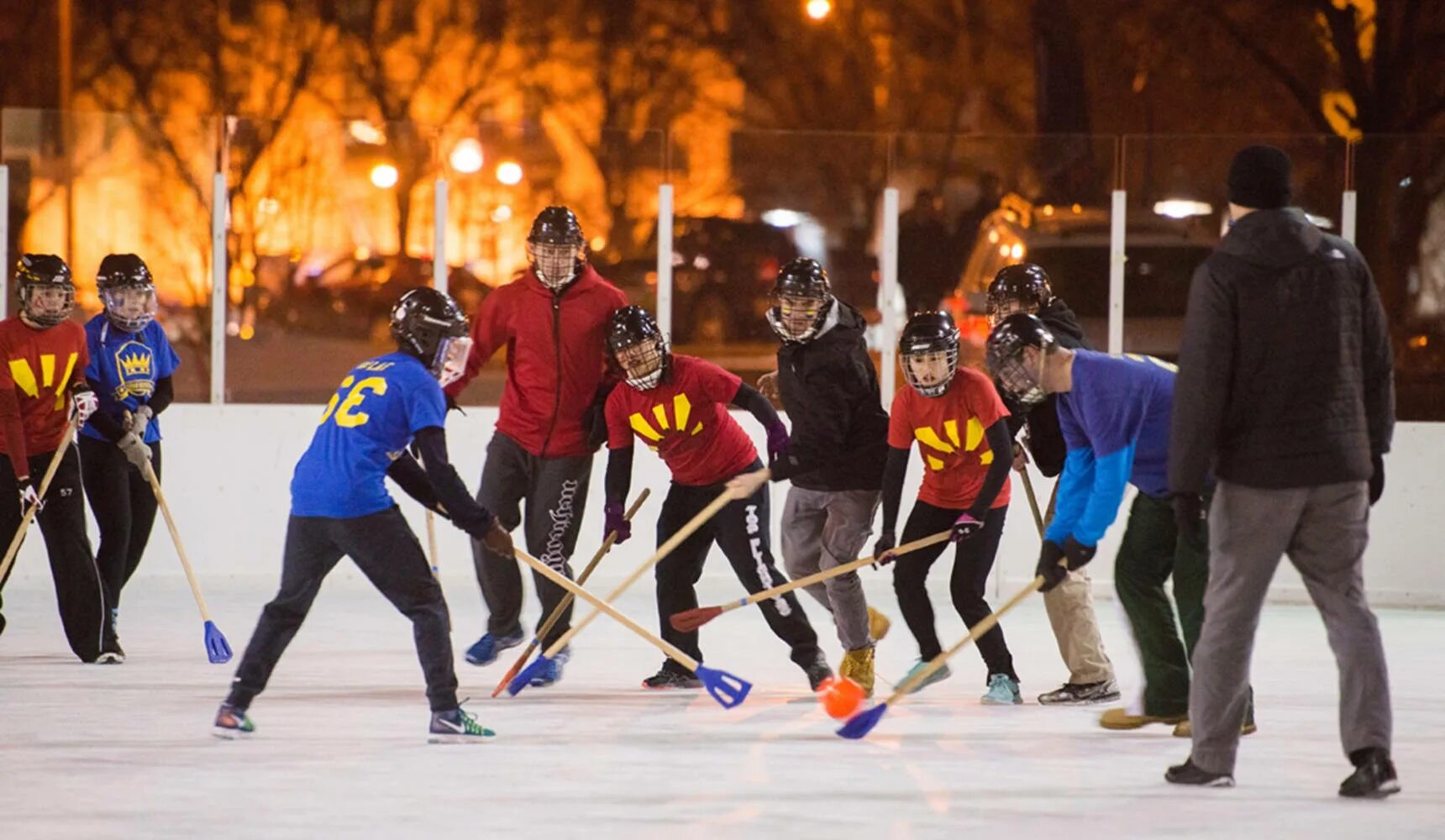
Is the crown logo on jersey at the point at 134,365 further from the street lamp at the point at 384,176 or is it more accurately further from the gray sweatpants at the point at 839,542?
the street lamp at the point at 384,176

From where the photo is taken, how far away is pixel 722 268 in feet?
33.1

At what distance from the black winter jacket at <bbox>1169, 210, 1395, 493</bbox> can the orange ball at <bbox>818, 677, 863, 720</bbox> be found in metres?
1.32

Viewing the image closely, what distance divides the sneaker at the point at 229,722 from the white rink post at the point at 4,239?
4689 mm

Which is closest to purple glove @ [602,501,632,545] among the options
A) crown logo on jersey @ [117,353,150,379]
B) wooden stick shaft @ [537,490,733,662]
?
wooden stick shaft @ [537,490,733,662]

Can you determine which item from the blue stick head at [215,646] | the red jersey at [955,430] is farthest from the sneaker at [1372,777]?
the blue stick head at [215,646]

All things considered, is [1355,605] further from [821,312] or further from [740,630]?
[740,630]

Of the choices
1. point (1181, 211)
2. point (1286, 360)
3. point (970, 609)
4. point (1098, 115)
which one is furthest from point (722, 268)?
point (1098, 115)

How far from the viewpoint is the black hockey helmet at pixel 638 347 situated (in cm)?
625

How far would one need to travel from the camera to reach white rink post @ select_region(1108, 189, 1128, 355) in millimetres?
9891

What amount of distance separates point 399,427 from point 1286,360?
2.27 metres

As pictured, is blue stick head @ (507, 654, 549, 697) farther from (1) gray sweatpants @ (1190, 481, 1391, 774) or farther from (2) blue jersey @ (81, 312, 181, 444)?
(1) gray sweatpants @ (1190, 481, 1391, 774)

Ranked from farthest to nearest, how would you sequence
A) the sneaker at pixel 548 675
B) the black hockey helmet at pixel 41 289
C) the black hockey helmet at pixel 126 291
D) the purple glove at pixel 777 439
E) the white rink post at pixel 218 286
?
the white rink post at pixel 218 286 → the black hockey helmet at pixel 126 291 → the black hockey helmet at pixel 41 289 → the sneaker at pixel 548 675 → the purple glove at pixel 777 439

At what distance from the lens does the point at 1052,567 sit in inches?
210

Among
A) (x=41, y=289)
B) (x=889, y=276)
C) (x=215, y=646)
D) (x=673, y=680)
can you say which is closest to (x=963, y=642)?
(x=673, y=680)
